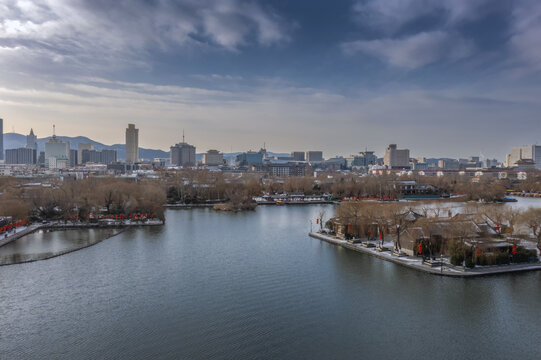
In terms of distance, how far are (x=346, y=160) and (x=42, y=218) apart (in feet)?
237

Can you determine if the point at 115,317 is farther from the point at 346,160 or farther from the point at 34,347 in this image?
the point at 346,160

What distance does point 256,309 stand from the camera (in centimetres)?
607

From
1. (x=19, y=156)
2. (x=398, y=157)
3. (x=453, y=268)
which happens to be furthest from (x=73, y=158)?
(x=453, y=268)

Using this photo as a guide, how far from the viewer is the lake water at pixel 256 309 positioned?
4.97m

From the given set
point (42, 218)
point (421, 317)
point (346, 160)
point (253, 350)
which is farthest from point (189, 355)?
point (346, 160)

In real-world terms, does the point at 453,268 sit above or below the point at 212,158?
below

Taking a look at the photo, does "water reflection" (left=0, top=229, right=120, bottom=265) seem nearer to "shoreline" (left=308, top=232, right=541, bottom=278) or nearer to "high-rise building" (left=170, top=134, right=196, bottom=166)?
"shoreline" (left=308, top=232, right=541, bottom=278)

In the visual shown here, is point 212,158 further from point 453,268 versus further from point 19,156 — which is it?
point 453,268

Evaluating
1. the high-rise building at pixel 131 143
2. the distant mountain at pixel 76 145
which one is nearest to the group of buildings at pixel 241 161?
the high-rise building at pixel 131 143

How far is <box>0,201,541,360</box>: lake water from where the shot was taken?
4.97 metres

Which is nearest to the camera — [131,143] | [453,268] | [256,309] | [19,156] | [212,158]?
[256,309]

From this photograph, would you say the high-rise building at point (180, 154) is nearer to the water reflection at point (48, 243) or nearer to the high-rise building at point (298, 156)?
the high-rise building at point (298, 156)

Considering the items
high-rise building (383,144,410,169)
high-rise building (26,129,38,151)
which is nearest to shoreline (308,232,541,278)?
high-rise building (383,144,410,169)

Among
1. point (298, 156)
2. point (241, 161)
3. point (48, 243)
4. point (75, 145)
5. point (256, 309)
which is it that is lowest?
point (256, 309)
